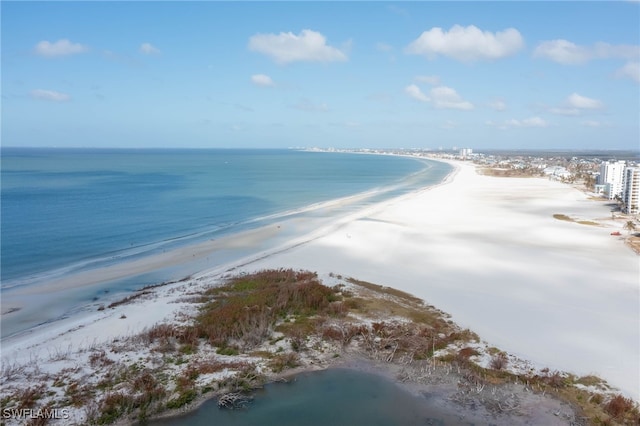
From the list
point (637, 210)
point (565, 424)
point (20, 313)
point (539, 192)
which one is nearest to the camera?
point (565, 424)

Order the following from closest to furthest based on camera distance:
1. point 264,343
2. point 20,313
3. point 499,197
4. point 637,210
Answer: point 264,343 < point 20,313 < point 637,210 < point 499,197

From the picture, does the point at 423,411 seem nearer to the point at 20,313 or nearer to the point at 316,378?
the point at 316,378

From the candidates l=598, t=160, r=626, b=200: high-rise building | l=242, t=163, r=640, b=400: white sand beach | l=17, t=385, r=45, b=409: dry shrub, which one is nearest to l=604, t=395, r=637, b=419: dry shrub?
l=242, t=163, r=640, b=400: white sand beach

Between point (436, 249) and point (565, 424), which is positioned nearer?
point (565, 424)

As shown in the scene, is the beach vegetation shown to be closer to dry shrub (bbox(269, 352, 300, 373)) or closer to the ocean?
dry shrub (bbox(269, 352, 300, 373))

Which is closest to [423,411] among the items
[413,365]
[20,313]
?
[413,365]

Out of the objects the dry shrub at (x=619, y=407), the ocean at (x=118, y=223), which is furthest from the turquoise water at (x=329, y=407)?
the ocean at (x=118, y=223)
